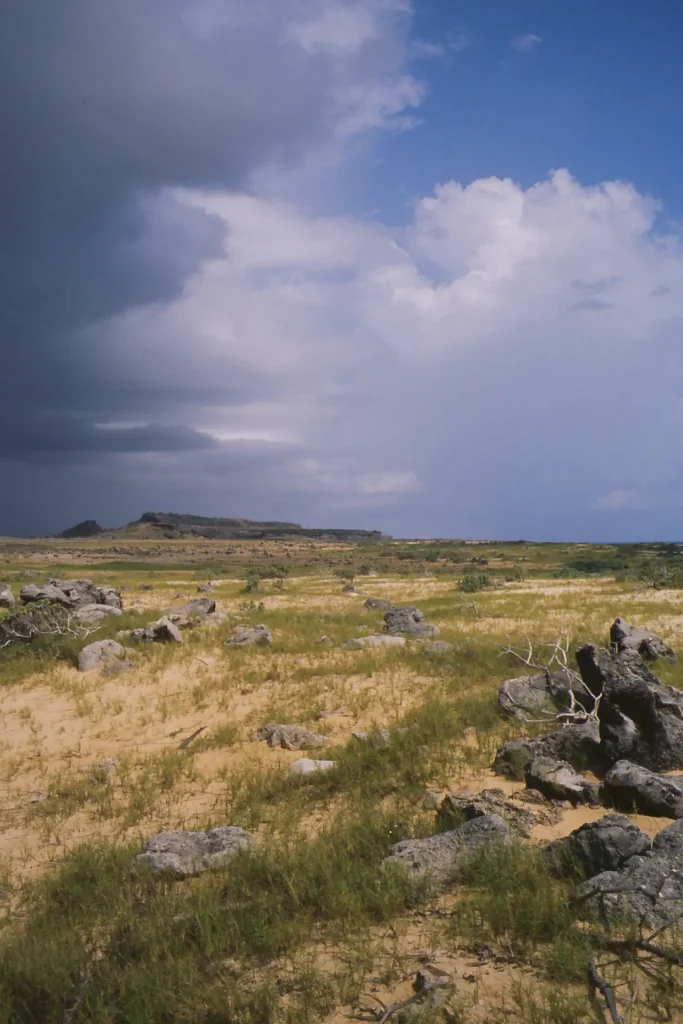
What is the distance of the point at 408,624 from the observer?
20.0m

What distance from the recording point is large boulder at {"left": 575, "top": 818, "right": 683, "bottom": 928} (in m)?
4.29

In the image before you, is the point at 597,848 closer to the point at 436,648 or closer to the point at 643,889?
the point at 643,889

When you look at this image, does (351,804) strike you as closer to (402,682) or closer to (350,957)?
(350,957)

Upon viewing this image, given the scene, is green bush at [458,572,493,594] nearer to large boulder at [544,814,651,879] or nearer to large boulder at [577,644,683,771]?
large boulder at [577,644,683,771]

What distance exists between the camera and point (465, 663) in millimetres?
14266

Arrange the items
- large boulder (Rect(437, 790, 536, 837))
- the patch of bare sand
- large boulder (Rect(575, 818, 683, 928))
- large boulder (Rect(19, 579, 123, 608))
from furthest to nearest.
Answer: large boulder (Rect(19, 579, 123, 608)) < the patch of bare sand < large boulder (Rect(437, 790, 536, 837)) < large boulder (Rect(575, 818, 683, 928))

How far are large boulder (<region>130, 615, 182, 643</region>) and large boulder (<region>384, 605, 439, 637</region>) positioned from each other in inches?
266

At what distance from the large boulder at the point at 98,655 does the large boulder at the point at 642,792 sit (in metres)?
12.2

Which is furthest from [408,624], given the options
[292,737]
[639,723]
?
[639,723]

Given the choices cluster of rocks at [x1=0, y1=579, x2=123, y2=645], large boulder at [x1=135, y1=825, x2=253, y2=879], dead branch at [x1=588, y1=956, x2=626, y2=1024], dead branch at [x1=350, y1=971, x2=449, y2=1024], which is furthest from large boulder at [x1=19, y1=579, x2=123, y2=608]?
dead branch at [x1=588, y1=956, x2=626, y2=1024]

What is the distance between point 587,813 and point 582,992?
3116 mm

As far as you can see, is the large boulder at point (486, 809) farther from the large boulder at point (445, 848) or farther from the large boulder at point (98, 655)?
the large boulder at point (98, 655)

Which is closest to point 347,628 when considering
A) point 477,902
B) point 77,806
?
point 77,806

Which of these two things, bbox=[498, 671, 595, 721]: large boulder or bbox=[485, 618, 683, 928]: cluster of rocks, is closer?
bbox=[485, 618, 683, 928]: cluster of rocks
